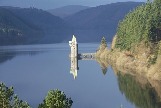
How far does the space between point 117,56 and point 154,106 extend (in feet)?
261

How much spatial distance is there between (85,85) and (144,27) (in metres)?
34.9

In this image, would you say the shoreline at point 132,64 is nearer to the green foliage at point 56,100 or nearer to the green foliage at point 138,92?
the green foliage at point 138,92

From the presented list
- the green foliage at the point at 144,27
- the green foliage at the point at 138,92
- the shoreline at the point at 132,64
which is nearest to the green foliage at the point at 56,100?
the green foliage at the point at 138,92

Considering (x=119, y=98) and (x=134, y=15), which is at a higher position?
(x=134, y=15)

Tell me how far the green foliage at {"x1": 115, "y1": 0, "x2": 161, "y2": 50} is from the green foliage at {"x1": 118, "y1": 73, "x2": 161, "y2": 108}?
1839 cm

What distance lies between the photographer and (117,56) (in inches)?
6299

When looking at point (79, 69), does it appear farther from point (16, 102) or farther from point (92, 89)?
point (16, 102)

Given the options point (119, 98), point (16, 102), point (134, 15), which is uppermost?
point (134, 15)

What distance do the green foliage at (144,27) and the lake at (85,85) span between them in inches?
455

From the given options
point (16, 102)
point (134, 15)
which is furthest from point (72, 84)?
point (16, 102)

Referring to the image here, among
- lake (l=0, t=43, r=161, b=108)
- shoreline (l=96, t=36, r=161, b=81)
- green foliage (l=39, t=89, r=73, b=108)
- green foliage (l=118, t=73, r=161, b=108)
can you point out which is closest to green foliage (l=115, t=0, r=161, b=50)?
shoreline (l=96, t=36, r=161, b=81)

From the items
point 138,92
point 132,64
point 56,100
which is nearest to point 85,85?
point 138,92

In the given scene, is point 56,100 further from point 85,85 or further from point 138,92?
point 85,85

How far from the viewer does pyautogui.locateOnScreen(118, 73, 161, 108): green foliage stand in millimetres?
84738
